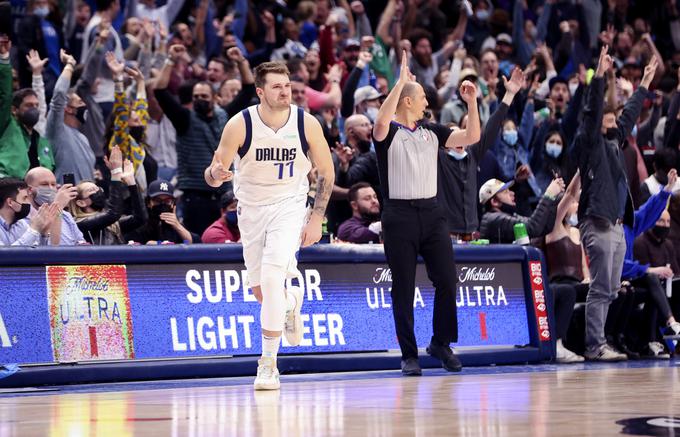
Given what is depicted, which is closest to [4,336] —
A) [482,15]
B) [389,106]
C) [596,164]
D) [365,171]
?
[389,106]

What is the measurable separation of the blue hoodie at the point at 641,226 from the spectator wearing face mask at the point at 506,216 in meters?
0.99

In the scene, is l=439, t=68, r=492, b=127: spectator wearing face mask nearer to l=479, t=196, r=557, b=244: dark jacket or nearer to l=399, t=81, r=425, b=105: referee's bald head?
l=479, t=196, r=557, b=244: dark jacket

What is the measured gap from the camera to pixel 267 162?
9094mm

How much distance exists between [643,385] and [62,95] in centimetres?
702

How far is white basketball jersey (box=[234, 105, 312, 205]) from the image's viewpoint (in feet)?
29.8

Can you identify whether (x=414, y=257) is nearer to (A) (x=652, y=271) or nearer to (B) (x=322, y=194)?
(B) (x=322, y=194)

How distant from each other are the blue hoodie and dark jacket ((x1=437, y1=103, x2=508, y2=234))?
2.33 metres

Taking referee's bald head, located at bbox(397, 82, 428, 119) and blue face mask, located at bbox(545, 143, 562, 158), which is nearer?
referee's bald head, located at bbox(397, 82, 428, 119)

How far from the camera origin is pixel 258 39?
62.0ft

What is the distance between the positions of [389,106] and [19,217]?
3.37 metres

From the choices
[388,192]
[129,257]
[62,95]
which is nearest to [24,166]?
[62,95]

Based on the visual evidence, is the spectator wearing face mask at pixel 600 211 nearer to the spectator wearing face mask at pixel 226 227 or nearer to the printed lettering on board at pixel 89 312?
the spectator wearing face mask at pixel 226 227

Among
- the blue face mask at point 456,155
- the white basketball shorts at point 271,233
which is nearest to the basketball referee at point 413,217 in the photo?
the white basketball shorts at point 271,233

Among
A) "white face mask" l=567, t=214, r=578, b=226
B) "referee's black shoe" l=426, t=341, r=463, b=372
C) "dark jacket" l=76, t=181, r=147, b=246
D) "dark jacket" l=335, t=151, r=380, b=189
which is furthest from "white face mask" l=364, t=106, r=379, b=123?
"referee's black shoe" l=426, t=341, r=463, b=372
